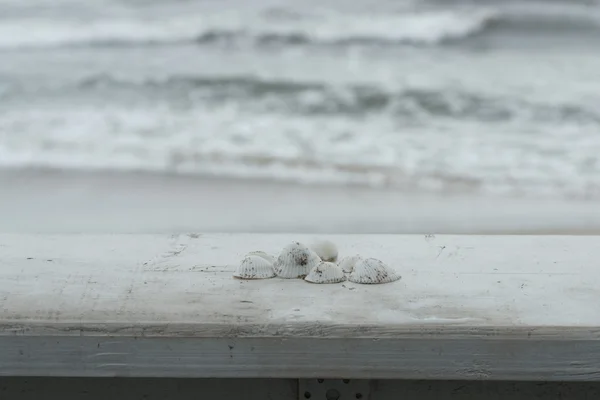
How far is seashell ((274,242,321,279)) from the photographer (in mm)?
1152

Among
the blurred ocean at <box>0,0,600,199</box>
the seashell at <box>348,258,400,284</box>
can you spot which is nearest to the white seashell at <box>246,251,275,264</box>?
the seashell at <box>348,258,400,284</box>

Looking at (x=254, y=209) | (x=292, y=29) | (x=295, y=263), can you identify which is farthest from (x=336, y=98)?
(x=295, y=263)

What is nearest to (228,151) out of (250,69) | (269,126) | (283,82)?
(269,126)

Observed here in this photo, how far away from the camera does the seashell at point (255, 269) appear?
1123 millimetres

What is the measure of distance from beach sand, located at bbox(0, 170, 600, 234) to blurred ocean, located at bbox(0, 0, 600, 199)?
10.9 inches

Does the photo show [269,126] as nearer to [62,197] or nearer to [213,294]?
[62,197]

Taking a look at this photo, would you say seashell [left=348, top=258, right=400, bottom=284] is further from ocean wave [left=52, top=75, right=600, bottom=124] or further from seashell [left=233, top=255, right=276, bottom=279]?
ocean wave [left=52, top=75, right=600, bottom=124]

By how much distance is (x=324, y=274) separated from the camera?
3.73 feet

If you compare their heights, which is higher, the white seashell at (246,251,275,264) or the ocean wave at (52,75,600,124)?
the ocean wave at (52,75,600,124)

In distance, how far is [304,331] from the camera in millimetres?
927

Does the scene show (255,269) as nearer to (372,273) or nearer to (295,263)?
(295,263)

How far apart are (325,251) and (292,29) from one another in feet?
27.4

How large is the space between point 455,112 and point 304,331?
624 centimetres

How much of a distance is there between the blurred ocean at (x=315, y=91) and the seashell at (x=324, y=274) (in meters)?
3.65
